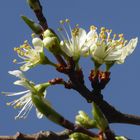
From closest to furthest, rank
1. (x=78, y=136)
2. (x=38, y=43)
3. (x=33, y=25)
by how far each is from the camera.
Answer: (x=78, y=136)
(x=33, y=25)
(x=38, y=43)

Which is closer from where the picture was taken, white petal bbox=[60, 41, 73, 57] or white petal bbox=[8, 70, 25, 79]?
white petal bbox=[60, 41, 73, 57]

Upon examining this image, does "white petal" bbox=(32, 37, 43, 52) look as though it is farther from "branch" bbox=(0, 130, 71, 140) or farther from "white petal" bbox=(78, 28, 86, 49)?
"branch" bbox=(0, 130, 71, 140)

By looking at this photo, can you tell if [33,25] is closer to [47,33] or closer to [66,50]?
[47,33]

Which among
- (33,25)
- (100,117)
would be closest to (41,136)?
(100,117)

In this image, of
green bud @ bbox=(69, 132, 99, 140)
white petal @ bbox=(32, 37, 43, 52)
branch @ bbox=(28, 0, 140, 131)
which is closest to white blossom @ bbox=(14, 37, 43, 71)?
white petal @ bbox=(32, 37, 43, 52)

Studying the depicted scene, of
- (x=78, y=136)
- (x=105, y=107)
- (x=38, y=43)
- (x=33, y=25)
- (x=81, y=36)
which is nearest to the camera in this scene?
(x=78, y=136)

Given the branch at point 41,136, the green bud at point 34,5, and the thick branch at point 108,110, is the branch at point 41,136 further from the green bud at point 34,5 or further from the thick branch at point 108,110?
the green bud at point 34,5

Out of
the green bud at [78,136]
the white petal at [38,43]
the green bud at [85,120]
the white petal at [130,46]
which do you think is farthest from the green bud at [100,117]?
the white petal at [130,46]

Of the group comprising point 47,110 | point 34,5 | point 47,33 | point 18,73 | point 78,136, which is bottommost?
point 78,136
